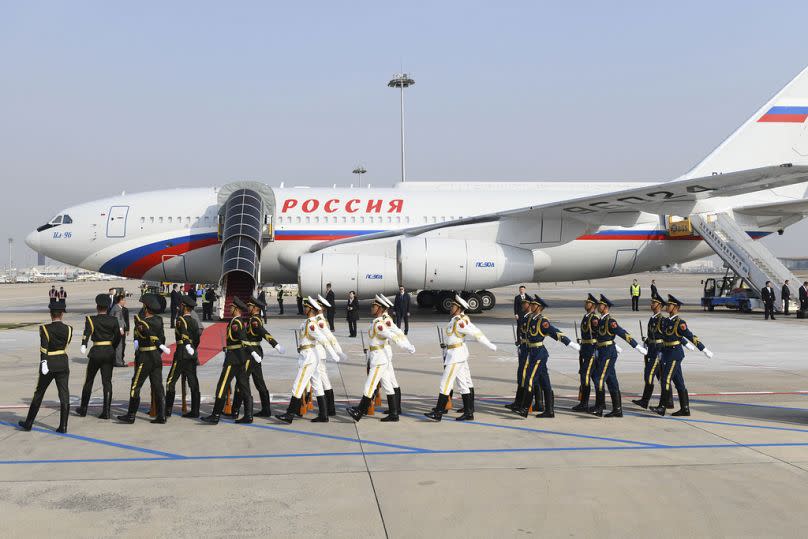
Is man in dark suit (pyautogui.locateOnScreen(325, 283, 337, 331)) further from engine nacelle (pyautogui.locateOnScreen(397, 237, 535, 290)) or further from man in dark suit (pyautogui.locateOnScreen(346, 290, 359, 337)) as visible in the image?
engine nacelle (pyautogui.locateOnScreen(397, 237, 535, 290))

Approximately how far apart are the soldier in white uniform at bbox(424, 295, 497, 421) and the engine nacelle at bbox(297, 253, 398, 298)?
13.1 metres

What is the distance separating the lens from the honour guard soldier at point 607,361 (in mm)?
8430

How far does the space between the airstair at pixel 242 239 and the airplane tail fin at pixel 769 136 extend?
56.1 feet

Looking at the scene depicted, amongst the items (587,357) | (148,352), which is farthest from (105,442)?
(587,357)

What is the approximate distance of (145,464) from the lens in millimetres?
6336

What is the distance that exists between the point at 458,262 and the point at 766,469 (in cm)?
1569

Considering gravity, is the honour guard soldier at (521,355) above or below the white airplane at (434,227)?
below

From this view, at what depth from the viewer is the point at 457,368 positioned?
328 inches

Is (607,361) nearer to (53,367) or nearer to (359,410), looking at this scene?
(359,410)

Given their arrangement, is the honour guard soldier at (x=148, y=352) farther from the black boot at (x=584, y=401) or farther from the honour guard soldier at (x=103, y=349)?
the black boot at (x=584, y=401)

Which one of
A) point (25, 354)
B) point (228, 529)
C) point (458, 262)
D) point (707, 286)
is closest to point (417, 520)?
point (228, 529)

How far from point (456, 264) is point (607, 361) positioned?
1305 cm

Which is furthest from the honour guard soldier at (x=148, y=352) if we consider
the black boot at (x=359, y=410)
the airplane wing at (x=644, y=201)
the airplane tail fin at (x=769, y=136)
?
the airplane tail fin at (x=769, y=136)

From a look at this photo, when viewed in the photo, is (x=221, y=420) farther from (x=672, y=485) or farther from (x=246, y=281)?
(x=246, y=281)
